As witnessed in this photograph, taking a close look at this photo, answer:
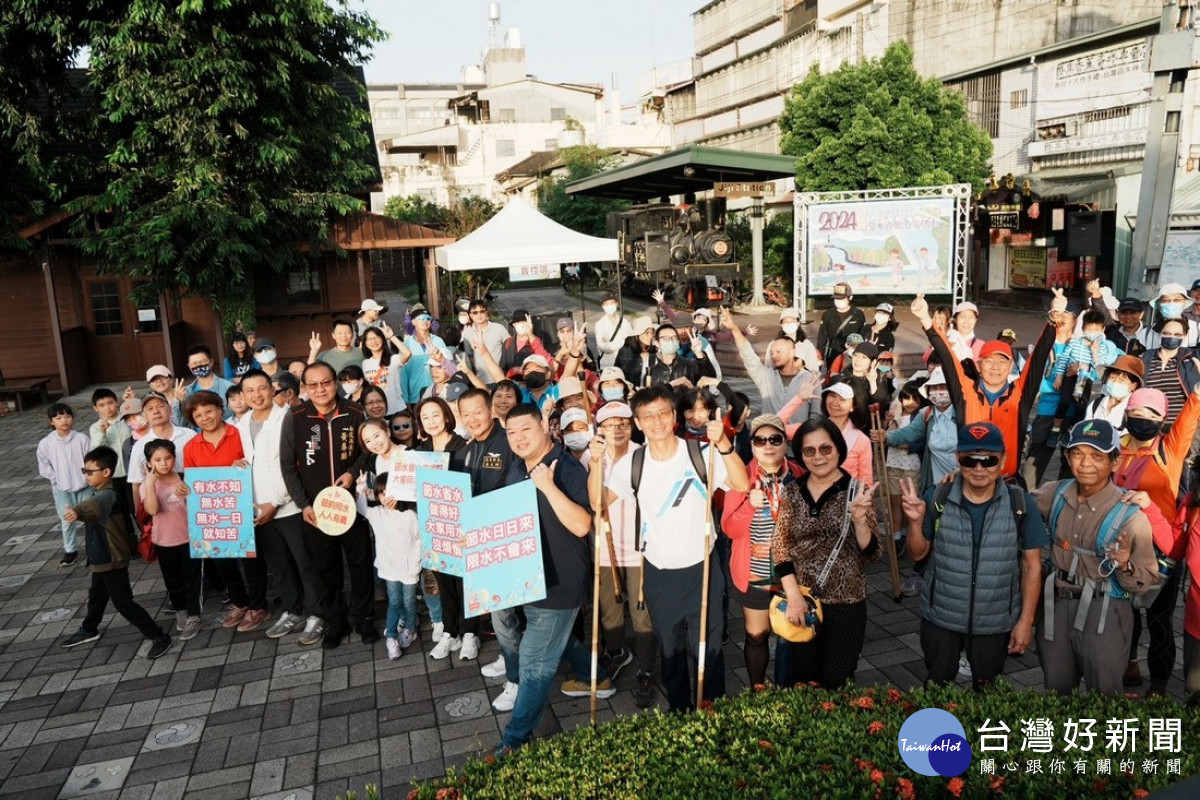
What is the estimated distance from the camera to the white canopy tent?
41.7 ft

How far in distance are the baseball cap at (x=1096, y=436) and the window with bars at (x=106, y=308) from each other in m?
19.6

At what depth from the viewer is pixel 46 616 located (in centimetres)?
687

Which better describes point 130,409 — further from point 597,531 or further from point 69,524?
point 597,531

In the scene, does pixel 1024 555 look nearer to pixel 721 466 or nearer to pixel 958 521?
pixel 958 521

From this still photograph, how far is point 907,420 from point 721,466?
2528mm

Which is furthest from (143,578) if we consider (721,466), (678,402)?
(721,466)

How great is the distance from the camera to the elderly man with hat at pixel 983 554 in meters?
3.86

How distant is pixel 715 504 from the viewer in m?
4.97

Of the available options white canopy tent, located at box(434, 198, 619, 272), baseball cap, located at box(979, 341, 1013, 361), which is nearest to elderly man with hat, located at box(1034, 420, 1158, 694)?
baseball cap, located at box(979, 341, 1013, 361)

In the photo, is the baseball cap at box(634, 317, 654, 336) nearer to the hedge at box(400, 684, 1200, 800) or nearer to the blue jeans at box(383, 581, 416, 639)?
the blue jeans at box(383, 581, 416, 639)

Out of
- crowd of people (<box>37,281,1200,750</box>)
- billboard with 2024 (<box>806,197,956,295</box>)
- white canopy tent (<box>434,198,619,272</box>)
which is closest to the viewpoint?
crowd of people (<box>37,281,1200,750</box>)

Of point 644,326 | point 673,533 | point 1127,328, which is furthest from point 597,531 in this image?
point 1127,328

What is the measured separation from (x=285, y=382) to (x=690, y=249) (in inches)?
603

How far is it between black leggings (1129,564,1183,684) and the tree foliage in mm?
15079
